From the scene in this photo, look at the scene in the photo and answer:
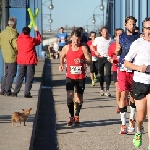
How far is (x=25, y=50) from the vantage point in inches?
629

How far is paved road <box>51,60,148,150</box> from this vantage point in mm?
10133

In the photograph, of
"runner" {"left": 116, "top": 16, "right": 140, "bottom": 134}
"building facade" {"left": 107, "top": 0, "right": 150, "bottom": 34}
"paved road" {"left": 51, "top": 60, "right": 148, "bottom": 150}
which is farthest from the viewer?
"building facade" {"left": 107, "top": 0, "right": 150, "bottom": 34}

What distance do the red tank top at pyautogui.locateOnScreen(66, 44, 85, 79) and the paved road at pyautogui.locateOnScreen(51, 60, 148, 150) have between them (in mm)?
878

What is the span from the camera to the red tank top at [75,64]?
476 inches

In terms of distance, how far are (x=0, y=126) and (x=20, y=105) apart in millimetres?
3038

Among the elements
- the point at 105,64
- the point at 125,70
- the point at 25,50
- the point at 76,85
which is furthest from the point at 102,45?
the point at 125,70

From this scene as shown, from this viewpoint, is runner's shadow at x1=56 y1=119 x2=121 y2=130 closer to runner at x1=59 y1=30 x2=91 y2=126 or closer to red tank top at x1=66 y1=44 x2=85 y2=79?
runner at x1=59 y1=30 x2=91 y2=126

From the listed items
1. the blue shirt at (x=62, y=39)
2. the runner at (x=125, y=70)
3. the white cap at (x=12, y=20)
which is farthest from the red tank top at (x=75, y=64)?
the blue shirt at (x=62, y=39)

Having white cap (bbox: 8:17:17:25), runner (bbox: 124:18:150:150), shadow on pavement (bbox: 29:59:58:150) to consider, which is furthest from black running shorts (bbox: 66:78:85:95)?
white cap (bbox: 8:17:17:25)

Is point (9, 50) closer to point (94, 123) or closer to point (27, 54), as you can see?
point (27, 54)

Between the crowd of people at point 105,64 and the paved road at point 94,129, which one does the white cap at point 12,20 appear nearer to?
the crowd of people at point 105,64

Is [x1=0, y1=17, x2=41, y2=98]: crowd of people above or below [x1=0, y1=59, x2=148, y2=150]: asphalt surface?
above

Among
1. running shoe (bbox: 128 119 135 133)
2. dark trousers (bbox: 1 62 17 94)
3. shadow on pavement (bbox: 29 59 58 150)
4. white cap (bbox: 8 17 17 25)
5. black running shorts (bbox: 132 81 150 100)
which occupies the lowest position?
shadow on pavement (bbox: 29 59 58 150)

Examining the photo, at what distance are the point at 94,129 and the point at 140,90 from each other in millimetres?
2700
